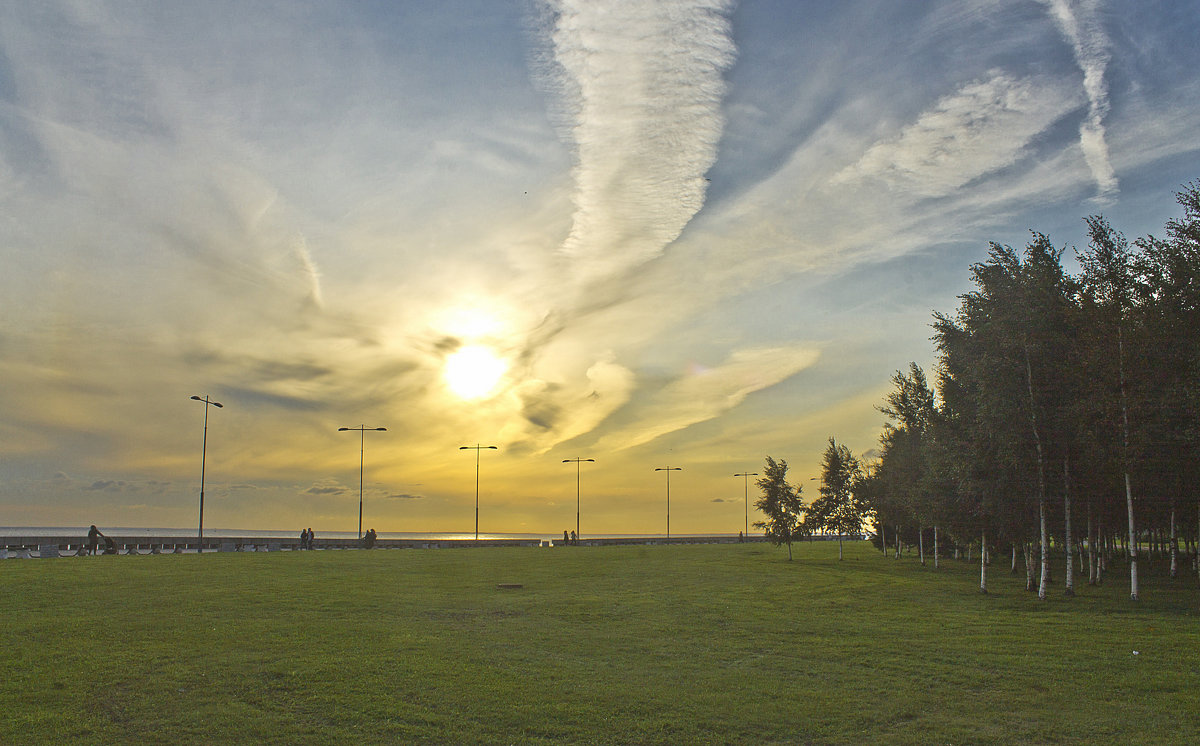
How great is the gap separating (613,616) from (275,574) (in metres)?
A: 23.4

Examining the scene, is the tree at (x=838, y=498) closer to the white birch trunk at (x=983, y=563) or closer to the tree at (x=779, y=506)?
the tree at (x=779, y=506)

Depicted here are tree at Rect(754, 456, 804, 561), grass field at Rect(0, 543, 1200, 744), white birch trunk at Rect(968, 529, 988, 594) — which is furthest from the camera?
tree at Rect(754, 456, 804, 561)

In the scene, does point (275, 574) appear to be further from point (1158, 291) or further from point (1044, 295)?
point (1158, 291)

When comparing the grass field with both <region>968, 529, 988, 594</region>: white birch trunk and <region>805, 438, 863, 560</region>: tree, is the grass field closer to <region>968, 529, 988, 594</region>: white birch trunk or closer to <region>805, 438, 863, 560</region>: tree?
<region>968, 529, 988, 594</region>: white birch trunk

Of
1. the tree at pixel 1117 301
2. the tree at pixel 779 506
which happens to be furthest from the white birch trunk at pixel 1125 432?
the tree at pixel 779 506

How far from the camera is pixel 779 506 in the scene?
235 ft

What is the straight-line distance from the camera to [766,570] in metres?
50.4

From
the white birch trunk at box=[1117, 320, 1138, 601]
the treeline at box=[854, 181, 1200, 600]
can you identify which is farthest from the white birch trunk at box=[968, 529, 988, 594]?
the white birch trunk at box=[1117, 320, 1138, 601]

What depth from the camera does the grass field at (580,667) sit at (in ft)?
43.1

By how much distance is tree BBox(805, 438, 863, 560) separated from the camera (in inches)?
2847

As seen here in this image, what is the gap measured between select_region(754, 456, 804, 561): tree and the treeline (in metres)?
29.0

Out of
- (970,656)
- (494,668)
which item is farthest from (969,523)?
(494,668)

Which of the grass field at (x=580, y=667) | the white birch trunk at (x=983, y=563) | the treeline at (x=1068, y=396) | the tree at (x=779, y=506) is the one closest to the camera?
the grass field at (x=580, y=667)

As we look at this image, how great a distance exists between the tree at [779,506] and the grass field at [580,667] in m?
37.5
